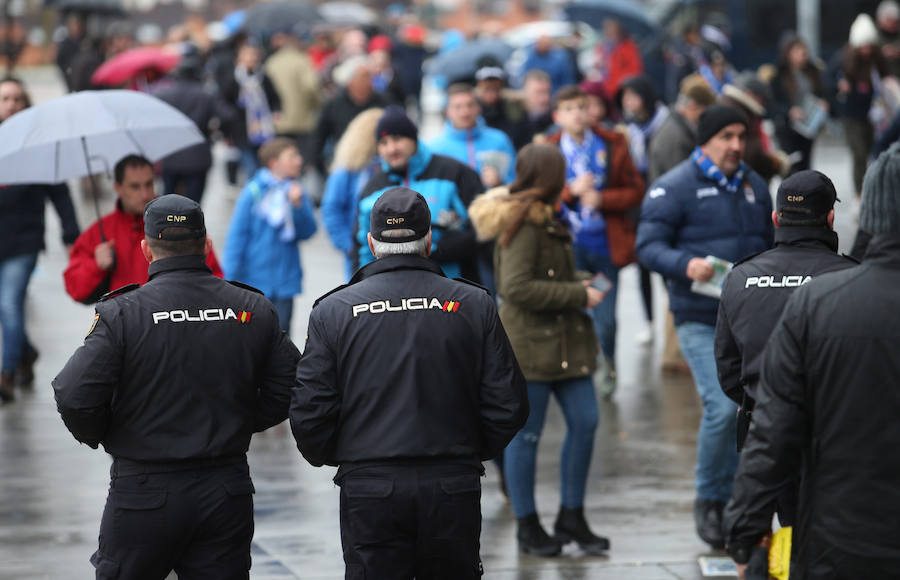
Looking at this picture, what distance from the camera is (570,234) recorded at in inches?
293

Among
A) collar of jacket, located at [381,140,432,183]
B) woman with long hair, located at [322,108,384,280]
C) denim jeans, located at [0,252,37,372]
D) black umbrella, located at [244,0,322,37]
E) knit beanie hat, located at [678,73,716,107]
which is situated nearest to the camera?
collar of jacket, located at [381,140,432,183]

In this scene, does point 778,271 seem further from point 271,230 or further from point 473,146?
point 271,230

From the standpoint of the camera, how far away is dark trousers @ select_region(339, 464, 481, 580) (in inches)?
196

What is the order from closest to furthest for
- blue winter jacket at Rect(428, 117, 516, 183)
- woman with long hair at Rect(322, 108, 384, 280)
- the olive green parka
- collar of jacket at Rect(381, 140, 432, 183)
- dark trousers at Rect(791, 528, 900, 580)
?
dark trousers at Rect(791, 528, 900, 580) < the olive green parka < collar of jacket at Rect(381, 140, 432, 183) < woman with long hair at Rect(322, 108, 384, 280) < blue winter jacket at Rect(428, 117, 516, 183)

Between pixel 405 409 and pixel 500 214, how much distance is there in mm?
2441

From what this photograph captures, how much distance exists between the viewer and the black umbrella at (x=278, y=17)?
2295 cm

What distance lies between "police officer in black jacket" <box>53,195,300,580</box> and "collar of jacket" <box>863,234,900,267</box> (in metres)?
2.10

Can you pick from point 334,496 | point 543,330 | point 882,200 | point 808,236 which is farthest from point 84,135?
point 882,200

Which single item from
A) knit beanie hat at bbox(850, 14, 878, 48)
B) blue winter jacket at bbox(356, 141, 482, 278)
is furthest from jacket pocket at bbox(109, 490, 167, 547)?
knit beanie hat at bbox(850, 14, 878, 48)

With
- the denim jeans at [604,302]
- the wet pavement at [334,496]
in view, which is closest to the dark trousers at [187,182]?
the wet pavement at [334,496]

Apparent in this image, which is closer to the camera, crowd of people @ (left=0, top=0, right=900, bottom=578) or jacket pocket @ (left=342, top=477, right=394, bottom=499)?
jacket pocket @ (left=342, top=477, right=394, bottom=499)

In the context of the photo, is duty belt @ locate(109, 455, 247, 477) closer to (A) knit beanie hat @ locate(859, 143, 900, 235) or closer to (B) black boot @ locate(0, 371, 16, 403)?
(A) knit beanie hat @ locate(859, 143, 900, 235)

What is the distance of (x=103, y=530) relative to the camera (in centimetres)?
507

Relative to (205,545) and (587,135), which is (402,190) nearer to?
(205,545)
